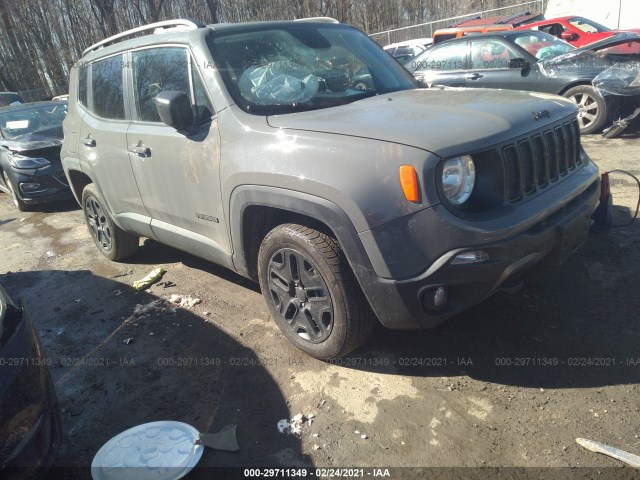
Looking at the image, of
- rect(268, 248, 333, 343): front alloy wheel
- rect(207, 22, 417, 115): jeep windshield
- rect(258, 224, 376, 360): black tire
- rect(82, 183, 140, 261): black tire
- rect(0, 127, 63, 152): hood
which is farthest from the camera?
rect(0, 127, 63, 152): hood

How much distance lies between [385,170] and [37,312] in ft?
11.3

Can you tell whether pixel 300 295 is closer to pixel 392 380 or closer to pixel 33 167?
pixel 392 380

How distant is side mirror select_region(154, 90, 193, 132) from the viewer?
2.95m

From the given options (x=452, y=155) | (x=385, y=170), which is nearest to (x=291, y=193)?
(x=385, y=170)

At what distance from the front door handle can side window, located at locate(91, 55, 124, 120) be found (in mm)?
414

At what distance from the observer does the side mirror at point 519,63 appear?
7719mm

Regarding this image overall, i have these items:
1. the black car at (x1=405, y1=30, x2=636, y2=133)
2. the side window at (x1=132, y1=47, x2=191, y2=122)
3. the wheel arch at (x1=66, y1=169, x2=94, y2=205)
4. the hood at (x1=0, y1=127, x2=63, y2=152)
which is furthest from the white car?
the side window at (x1=132, y1=47, x2=191, y2=122)

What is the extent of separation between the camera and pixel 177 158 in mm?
3324

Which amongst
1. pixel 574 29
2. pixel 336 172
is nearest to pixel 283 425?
pixel 336 172

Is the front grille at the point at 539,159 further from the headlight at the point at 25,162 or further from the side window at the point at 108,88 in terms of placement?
the headlight at the point at 25,162

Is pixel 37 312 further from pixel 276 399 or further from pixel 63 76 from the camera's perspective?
pixel 63 76

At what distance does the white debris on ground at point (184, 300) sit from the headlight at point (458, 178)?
7.82 feet

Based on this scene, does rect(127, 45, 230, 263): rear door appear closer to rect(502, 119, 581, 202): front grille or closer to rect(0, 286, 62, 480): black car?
rect(0, 286, 62, 480): black car

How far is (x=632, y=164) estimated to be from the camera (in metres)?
6.08
